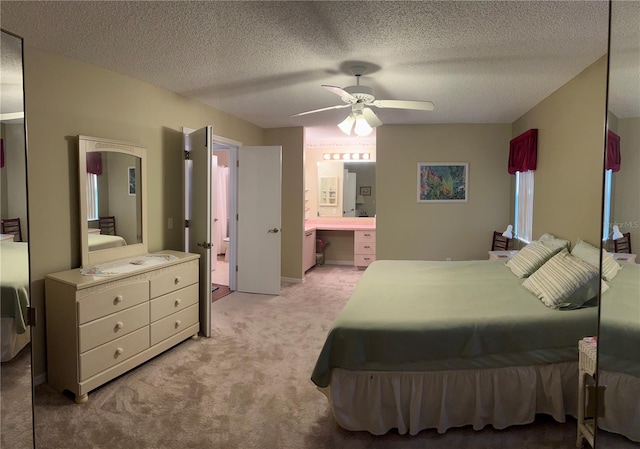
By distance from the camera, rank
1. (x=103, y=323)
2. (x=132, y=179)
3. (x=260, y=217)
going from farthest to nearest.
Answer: (x=260, y=217), (x=132, y=179), (x=103, y=323)

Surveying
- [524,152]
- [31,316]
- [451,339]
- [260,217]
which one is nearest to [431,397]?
[451,339]

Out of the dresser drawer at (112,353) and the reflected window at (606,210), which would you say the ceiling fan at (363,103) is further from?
the dresser drawer at (112,353)

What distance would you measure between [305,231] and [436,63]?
3487 mm

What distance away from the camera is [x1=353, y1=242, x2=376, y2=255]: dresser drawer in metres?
6.37

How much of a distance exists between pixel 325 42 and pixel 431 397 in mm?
2220

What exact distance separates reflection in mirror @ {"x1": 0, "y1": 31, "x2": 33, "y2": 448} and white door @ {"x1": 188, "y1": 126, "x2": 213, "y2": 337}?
6.11 feet

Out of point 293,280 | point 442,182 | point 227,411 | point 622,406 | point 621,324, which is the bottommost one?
point 227,411

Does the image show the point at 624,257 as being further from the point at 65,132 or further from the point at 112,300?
the point at 65,132

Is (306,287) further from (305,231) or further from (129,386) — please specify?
(129,386)

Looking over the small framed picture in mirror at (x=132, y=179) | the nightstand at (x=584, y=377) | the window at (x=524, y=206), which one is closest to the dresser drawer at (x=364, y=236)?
the window at (x=524, y=206)

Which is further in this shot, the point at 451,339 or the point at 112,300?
the point at 112,300

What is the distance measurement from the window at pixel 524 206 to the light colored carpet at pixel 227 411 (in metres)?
2.70

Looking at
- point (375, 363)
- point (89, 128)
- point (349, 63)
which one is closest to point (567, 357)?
point (375, 363)

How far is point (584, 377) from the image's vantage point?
1.94 metres
